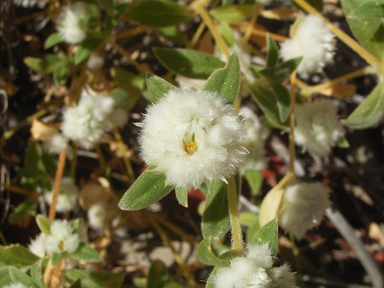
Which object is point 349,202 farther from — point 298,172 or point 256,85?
point 256,85

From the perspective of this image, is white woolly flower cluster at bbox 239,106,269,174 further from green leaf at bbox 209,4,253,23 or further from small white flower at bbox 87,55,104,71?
small white flower at bbox 87,55,104,71

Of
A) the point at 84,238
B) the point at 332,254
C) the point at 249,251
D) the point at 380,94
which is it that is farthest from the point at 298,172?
the point at 84,238

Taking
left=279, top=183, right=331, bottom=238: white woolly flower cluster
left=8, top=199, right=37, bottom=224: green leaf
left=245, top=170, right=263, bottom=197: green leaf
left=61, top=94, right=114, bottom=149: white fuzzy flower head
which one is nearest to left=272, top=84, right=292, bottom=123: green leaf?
left=279, top=183, right=331, bottom=238: white woolly flower cluster

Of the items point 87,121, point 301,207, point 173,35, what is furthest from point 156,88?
point 173,35

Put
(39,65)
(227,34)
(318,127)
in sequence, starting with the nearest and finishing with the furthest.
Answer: (318,127), (227,34), (39,65)

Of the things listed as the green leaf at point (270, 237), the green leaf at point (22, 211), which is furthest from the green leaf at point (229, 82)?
the green leaf at point (22, 211)

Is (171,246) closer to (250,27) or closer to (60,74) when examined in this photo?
(60,74)
